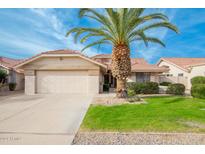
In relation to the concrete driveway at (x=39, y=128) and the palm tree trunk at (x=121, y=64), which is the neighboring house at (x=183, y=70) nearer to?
the palm tree trunk at (x=121, y=64)

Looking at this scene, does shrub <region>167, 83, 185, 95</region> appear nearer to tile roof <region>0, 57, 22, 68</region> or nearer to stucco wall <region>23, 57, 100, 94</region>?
stucco wall <region>23, 57, 100, 94</region>

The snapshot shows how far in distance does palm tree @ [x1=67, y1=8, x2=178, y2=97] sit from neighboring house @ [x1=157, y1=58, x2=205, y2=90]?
12.7m

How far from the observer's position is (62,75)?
51.4 feet

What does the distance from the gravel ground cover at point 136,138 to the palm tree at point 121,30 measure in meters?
6.90

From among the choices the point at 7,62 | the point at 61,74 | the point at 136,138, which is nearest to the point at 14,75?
the point at 7,62

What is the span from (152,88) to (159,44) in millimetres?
4754

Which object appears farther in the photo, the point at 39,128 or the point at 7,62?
the point at 7,62

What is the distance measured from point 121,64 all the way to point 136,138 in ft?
24.4

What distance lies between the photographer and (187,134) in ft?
15.9

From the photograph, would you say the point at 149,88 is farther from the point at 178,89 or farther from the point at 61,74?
the point at 61,74

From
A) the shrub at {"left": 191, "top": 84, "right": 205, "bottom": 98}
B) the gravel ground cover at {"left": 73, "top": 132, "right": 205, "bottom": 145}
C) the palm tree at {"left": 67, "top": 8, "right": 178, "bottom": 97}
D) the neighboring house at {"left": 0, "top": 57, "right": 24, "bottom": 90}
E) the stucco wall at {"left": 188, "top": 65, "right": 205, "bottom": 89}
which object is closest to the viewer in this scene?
the gravel ground cover at {"left": 73, "top": 132, "right": 205, "bottom": 145}

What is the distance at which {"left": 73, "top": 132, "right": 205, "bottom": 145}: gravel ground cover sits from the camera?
14.4 ft

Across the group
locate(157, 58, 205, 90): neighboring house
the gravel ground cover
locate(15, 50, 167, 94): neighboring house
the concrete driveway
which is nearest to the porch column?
locate(15, 50, 167, 94): neighboring house
